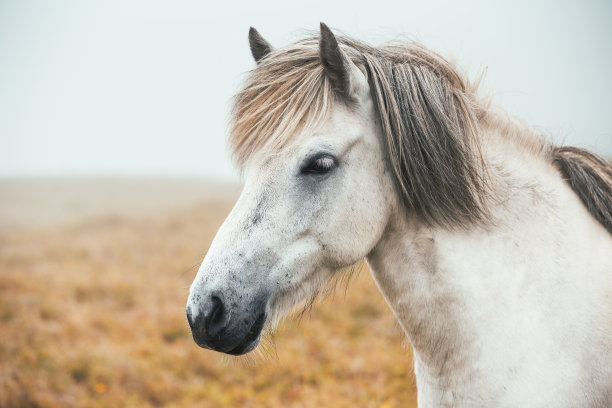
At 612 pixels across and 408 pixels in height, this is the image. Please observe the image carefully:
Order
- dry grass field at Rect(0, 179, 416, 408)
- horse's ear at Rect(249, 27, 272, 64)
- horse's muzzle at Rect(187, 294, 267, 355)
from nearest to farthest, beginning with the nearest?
horse's muzzle at Rect(187, 294, 267, 355) → horse's ear at Rect(249, 27, 272, 64) → dry grass field at Rect(0, 179, 416, 408)

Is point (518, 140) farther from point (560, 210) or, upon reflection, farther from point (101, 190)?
point (101, 190)

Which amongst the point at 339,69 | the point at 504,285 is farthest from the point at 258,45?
the point at 504,285

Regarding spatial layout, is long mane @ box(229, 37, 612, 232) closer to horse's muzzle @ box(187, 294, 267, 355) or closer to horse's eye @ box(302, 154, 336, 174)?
horse's eye @ box(302, 154, 336, 174)

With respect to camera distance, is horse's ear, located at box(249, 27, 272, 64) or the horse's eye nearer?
the horse's eye

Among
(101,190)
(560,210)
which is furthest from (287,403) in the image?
(101,190)

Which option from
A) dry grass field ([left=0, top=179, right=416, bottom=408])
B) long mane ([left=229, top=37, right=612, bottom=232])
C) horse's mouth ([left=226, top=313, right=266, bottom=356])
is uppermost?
long mane ([left=229, top=37, right=612, bottom=232])

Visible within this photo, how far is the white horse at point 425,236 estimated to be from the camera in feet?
5.48

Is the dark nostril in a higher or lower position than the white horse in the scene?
lower

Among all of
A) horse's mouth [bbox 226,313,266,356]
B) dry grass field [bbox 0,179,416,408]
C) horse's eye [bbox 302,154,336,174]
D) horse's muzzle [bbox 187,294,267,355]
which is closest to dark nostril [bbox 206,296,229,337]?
horse's muzzle [bbox 187,294,267,355]

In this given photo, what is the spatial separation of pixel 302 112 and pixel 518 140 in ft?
3.52

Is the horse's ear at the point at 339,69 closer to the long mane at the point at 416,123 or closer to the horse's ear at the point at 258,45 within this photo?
the long mane at the point at 416,123

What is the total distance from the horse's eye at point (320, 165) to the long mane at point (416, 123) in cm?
14

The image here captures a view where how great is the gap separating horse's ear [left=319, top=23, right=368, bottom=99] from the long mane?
5 centimetres

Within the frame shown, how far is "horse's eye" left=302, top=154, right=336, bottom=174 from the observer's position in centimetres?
175
